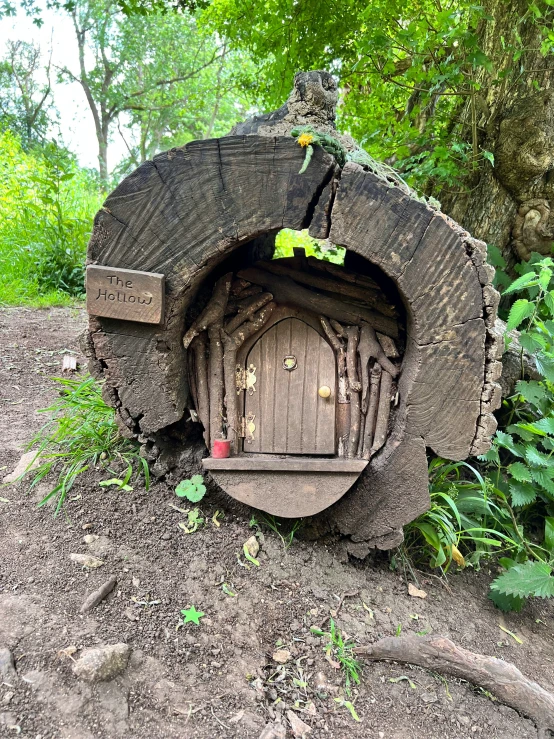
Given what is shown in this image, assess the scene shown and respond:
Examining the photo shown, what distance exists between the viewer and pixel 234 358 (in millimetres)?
2318

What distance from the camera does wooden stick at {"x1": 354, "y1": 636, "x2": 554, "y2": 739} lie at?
6.09 ft

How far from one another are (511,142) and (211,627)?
368 cm

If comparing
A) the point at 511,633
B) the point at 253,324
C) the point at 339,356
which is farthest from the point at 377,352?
the point at 511,633

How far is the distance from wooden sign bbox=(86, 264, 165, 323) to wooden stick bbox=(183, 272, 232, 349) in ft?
0.74

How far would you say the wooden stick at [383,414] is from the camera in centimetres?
230

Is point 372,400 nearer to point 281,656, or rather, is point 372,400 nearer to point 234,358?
point 234,358

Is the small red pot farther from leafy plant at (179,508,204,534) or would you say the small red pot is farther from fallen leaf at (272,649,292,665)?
fallen leaf at (272,649,292,665)

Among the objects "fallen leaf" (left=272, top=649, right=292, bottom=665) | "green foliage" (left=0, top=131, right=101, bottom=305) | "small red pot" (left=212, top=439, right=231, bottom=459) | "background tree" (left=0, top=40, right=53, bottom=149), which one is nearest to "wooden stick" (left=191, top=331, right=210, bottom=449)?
"small red pot" (left=212, top=439, right=231, bottom=459)

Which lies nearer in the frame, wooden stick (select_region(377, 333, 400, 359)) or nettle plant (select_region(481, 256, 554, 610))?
wooden stick (select_region(377, 333, 400, 359))

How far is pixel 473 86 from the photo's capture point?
139 inches

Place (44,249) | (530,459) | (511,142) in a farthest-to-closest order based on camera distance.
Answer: (44,249)
(511,142)
(530,459)

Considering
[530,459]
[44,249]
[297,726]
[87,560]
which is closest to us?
[297,726]

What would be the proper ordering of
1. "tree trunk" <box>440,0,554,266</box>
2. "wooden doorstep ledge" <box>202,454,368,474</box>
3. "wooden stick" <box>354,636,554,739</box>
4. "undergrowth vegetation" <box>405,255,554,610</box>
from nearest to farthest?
1. "wooden stick" <box>354,636,554,739</box>
2. "wooden doorstep ledge" <box>202,454,368,474</box>
3. "undergrowth vegetation" <box>405,255,554,610</box>
4. "tree trunk" <box>440,0,554,266</box>

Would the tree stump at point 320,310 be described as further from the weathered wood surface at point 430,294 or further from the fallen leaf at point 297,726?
the fallen leaf at point 297,726
